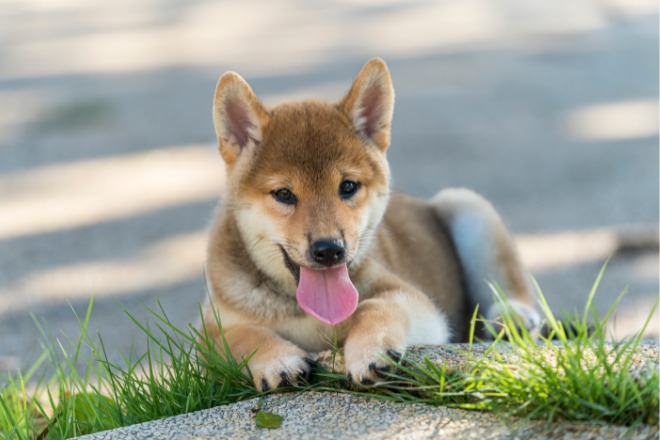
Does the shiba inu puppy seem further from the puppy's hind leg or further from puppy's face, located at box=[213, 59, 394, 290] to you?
the puppy's hind leg

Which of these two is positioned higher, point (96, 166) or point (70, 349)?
point (96, 166)

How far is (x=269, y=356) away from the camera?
4.01 m

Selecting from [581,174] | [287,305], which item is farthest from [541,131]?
[287,305]

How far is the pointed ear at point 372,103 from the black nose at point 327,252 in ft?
2.70

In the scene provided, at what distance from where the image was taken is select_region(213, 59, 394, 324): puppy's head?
4.18 metres

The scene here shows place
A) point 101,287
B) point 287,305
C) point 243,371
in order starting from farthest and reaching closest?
point 101,287 → point 287,305 → point 243,371

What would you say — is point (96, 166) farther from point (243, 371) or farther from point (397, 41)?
point (243, 371)

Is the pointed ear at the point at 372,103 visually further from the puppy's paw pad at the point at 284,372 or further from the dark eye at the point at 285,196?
the puppy's paw pad at the point at 284,372

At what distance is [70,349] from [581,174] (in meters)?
5.16

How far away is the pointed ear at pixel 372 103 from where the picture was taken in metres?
4.64

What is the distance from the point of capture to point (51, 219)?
854 cm

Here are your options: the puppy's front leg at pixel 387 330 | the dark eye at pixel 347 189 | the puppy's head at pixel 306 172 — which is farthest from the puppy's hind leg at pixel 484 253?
the dark eye at pixel 347 189

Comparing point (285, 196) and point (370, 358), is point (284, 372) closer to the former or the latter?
point (370, 358)

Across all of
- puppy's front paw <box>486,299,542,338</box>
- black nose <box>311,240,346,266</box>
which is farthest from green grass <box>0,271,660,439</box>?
puppy's front paw <box>486,299,542,338</box>
